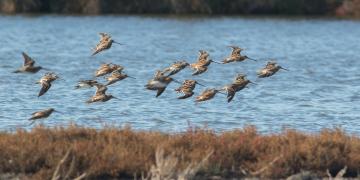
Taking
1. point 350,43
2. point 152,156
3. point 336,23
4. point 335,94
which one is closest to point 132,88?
point 335,94

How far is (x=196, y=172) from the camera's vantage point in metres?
11.5

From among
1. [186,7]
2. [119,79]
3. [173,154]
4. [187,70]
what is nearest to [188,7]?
[186,7]

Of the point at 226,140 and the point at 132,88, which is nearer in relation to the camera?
the point at 226,140

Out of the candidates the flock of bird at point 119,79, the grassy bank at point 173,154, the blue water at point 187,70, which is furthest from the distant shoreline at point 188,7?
the grassy bank at point 173,154

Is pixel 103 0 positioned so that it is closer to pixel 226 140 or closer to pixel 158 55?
pixel 158 55

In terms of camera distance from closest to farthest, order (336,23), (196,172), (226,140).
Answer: (196,172)
(226,140)
(336,23)

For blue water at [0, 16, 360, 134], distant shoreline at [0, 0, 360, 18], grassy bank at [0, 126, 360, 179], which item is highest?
grassy bank at [0, 126, 360, 179]

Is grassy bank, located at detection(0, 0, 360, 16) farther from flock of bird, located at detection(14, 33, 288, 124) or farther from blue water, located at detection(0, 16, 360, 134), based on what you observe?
flock of bird, located at detection(14, 33, 288, 124)

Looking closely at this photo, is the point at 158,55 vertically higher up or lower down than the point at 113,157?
lower down

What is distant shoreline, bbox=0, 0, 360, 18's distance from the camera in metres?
57.1

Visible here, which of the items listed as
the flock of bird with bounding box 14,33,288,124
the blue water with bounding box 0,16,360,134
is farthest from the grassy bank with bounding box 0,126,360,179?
the blue water with bounding box 0,16,360,134

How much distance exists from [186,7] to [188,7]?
0.71 feet

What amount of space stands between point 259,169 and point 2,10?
45.2 meters

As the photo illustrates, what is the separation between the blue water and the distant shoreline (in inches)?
126
